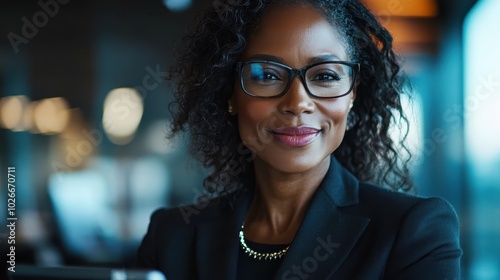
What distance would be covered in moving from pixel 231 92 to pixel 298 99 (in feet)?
1.01

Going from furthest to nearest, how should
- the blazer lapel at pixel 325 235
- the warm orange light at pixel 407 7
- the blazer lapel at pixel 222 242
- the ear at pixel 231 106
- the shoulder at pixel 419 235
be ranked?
the warm orange light at pixel 407 7
the ear at pixel 231 106
the blazer lapel at pixel 222 242
the blazer lapel at pixel 325 235
the shoulder at pixel 419 235

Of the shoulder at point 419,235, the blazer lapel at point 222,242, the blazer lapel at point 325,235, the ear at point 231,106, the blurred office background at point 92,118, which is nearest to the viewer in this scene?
the shoulder at point 419,235

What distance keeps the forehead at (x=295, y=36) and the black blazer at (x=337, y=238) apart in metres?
0.32

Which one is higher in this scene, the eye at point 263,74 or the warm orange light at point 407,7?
the warm orange light at point 407,7

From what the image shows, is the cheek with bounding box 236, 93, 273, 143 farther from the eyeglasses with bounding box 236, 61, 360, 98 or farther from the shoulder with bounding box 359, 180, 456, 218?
the shoulder with bounding box 359, 180, 456, 218

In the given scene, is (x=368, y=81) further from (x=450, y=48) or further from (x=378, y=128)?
(x=450, y=48)

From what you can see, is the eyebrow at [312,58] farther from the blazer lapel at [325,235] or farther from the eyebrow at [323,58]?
the blazer lapel at [325,235]

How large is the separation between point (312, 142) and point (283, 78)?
→ 16cm

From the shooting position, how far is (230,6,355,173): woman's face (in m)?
1.49

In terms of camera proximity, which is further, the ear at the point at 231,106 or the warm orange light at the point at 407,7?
the warm orange light at the point at 407,7

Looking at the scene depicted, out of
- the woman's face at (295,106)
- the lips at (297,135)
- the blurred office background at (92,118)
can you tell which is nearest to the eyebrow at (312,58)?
the woman's face at (295,106)

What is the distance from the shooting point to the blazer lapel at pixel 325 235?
1462 mm

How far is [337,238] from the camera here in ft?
4.94

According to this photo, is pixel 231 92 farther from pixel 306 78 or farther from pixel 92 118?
pixel 92 118
